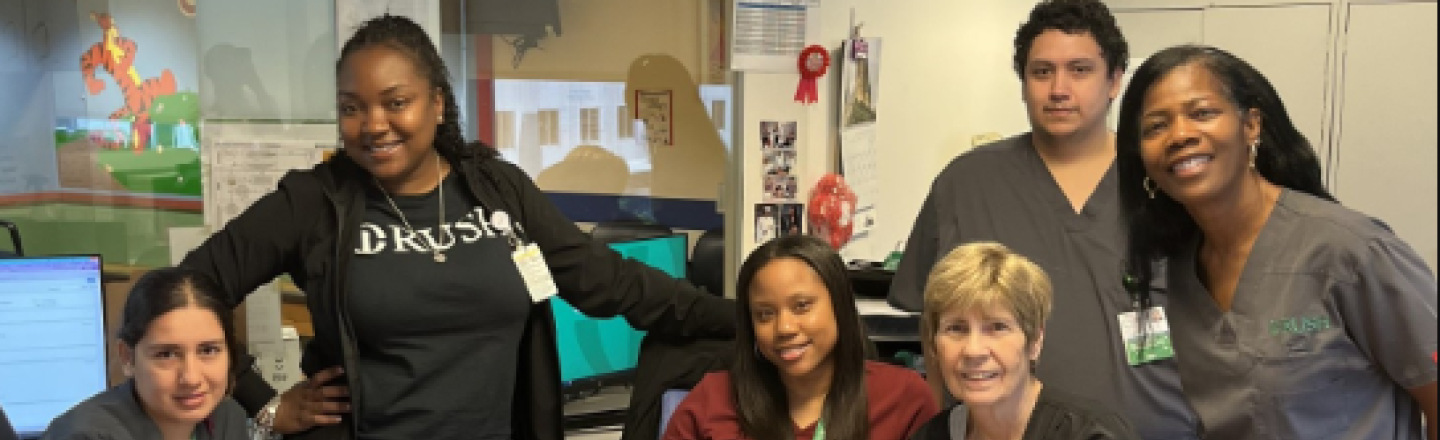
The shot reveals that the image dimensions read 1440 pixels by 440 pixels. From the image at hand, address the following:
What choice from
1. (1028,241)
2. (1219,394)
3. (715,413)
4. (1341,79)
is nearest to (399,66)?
(715,413)

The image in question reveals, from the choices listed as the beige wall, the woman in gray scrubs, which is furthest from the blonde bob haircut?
the beige wall

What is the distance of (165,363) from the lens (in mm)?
1800

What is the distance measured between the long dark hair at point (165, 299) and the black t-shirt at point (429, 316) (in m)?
0.21

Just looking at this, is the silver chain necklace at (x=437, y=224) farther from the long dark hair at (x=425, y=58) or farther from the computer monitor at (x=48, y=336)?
the computer monitor at (x=48, y=336)

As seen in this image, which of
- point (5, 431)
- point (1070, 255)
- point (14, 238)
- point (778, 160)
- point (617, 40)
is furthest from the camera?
point (617, 40)

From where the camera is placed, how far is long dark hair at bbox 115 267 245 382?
1.80 meters

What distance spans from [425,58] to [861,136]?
1891 millimetres

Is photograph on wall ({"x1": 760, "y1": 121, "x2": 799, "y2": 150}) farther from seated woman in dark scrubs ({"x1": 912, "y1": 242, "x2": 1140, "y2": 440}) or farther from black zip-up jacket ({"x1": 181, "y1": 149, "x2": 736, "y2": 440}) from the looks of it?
seated woman in dark scrubs ({"x1": 912, "y1": 242, "x2": 1140, "y2": 440})

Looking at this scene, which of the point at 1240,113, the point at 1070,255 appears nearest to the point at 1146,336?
the point at 1070,255

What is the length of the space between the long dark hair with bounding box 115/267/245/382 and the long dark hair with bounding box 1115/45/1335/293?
4.64 feet

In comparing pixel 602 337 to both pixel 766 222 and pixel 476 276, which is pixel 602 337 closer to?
pixel 766 222

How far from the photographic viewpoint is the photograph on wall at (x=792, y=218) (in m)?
3.46

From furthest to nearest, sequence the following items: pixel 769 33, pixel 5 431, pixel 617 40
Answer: pixel 617 40
pixel 769 33
pixel 5 431

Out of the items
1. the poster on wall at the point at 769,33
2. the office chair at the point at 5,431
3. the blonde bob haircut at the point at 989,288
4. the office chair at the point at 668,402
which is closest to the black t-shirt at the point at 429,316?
the office chair at the point at 668,402
